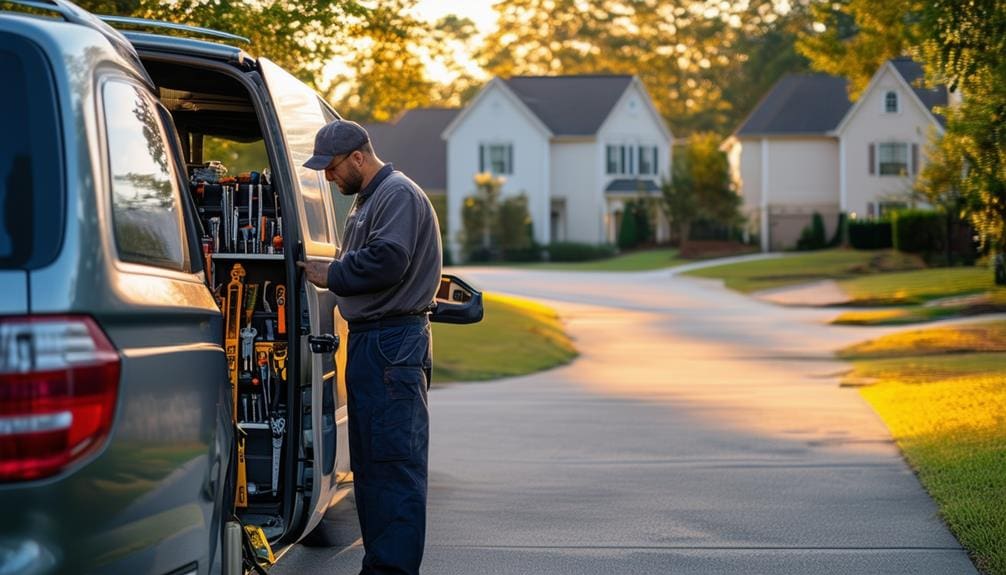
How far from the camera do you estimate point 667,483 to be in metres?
11.1

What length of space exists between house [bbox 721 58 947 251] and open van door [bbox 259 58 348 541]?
182 ft

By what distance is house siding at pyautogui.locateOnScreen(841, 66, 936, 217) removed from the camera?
62375 mm

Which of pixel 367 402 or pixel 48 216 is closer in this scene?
pixel 48 216

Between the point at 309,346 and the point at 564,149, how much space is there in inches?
2471

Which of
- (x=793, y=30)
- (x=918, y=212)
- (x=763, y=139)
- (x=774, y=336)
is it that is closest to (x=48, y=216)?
(x=774, y=336)

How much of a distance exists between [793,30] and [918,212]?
1668 inches

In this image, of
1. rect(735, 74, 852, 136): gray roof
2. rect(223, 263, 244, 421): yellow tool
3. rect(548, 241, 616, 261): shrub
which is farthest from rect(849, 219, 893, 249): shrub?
rect(223, 263, 244, 421): yellow tool

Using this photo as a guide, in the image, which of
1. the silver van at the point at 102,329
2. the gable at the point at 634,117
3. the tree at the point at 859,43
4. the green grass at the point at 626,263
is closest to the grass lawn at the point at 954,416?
the silver van at the point at 102,329

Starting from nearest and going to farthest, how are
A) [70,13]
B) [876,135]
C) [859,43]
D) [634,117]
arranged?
[70,13] < [859,43] < [876,135] < [634,117]

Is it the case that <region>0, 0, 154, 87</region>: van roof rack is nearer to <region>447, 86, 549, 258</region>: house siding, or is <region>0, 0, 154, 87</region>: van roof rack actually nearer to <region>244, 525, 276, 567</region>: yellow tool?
<region>244, 525, 276, 567</region>: yellow tool

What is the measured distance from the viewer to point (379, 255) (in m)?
6.80

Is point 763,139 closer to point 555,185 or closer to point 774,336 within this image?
point 555,185

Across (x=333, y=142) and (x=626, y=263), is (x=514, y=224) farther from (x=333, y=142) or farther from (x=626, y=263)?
(x=333, y=142)

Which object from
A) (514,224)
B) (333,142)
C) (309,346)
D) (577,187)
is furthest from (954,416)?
(577,187)
